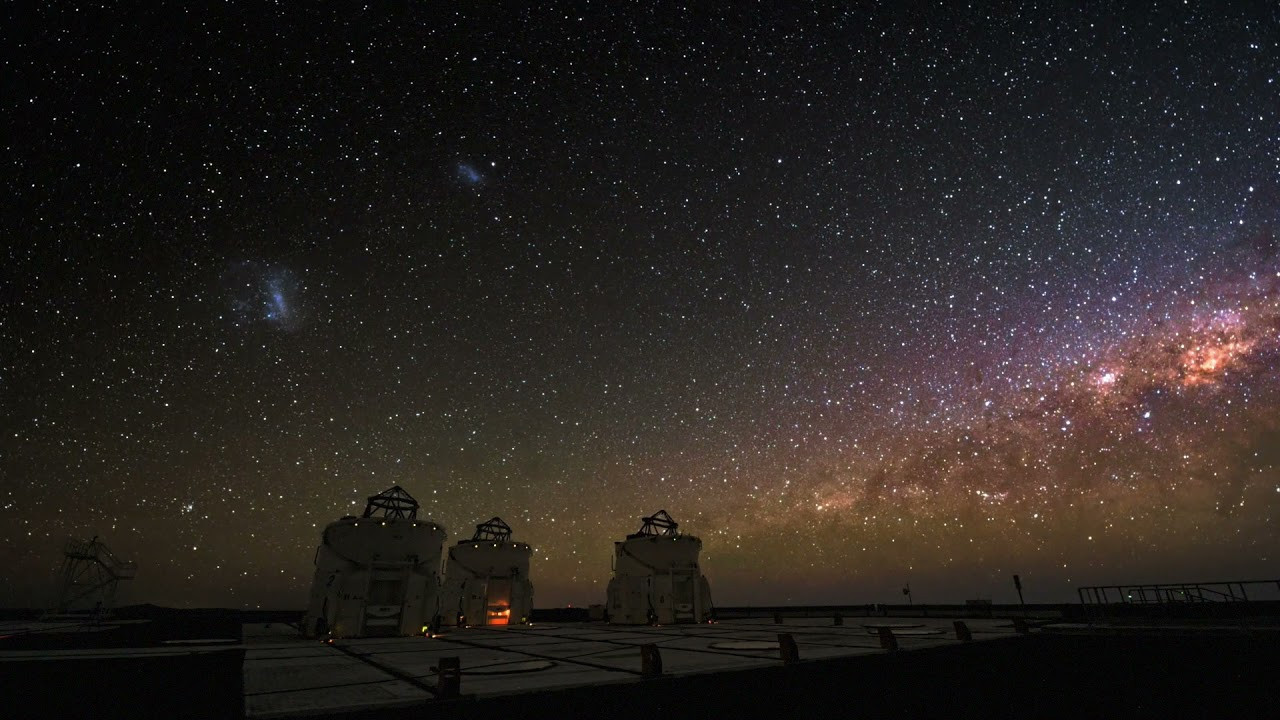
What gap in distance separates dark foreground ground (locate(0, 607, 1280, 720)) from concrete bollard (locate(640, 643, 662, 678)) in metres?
0.51

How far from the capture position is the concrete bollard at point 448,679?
22.2 feet

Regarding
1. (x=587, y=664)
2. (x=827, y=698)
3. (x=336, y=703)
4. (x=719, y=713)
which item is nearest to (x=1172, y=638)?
(x=827, y=698)

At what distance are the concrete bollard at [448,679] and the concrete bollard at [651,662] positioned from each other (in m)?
2.78

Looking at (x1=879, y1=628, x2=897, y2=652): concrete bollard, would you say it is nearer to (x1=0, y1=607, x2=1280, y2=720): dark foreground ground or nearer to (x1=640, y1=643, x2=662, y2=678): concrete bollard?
(x1=0, y1=607, x2=1280, y2=720): dark foreground ground

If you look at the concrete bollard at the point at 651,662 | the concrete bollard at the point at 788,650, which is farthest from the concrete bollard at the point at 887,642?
the concrete bollard at the point at 651,662

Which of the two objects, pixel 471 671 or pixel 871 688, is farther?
pixel 471 671

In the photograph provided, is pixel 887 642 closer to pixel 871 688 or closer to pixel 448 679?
pixel 871 688

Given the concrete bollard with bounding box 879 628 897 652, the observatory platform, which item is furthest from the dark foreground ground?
the concrete bollard with bounding box 879 628 897 652

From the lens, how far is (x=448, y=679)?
6832mm

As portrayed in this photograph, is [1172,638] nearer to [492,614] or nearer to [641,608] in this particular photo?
[641,608]

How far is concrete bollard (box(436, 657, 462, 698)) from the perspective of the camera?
6.75 meters

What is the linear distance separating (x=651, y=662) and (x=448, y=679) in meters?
3.14

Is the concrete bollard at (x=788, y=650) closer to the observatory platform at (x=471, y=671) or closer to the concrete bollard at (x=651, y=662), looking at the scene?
the observatory platform at (x=471, y=671)

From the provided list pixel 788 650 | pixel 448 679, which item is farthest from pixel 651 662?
pixel 448 679
